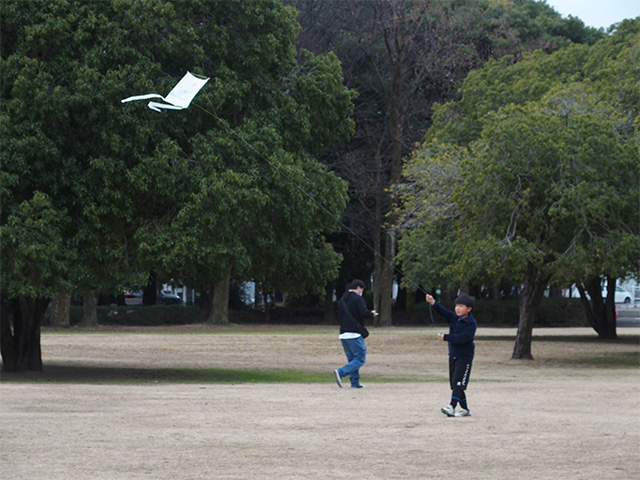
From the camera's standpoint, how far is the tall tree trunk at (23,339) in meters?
20.4

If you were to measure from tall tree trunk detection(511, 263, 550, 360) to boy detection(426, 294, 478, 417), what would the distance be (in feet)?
45.1

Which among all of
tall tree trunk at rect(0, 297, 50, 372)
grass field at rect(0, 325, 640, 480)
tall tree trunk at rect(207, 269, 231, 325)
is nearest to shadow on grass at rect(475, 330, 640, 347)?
tall tree trunk at rect(207, 269, 231, 325)

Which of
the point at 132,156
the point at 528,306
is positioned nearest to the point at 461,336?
the point at 132,156

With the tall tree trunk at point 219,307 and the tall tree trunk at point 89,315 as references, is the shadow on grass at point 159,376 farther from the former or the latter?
the tall tree trunk at point 219,307

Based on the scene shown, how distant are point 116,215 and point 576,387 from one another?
8.58 m

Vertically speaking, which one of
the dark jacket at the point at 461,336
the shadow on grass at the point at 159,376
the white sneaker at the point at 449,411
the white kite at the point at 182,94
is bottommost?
the shadow on grass at the point at 159,376

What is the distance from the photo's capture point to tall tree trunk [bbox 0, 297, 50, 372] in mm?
20438

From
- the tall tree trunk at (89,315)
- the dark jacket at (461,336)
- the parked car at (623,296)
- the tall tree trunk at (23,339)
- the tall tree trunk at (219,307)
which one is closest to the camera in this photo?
the dark jacket at (461,336)

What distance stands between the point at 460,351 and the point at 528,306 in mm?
14382

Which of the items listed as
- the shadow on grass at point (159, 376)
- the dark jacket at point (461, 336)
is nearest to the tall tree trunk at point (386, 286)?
the shadow on grass at point (159, 376)

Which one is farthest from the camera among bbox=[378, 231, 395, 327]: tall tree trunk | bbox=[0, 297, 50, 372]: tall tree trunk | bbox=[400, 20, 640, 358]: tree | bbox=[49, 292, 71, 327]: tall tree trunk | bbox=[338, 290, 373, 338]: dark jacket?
bbox=[378, 231, 395, 327]: tall tree trunk

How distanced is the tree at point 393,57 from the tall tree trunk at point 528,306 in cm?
1827

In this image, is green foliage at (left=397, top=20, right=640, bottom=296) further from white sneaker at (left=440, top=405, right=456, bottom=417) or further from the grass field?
white sneaker at (left=440, top=405, right=456, bottom=417)

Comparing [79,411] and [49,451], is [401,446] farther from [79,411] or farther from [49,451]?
[79,411]
